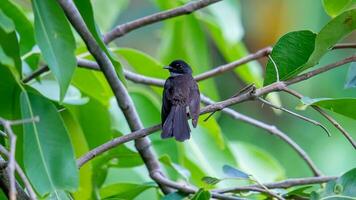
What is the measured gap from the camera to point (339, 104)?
91.9 inches

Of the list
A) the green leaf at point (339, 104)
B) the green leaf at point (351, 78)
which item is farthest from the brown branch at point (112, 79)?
the green leaf at point (351, 78)

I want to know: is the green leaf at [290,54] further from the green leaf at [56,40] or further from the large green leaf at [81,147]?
the large green leaf at [81,147]

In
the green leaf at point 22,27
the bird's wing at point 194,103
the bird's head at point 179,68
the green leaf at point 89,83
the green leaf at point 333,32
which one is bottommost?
the bird's wing at point 194,103

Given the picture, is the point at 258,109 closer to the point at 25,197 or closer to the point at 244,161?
the point at 244,161

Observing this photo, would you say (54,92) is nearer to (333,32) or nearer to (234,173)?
(234,173)

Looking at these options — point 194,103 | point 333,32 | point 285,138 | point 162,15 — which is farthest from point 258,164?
point 333,32

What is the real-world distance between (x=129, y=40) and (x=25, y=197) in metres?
7.42

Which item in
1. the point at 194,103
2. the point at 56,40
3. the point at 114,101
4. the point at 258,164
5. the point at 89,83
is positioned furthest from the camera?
the point at 258,164

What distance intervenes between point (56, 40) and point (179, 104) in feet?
3.18

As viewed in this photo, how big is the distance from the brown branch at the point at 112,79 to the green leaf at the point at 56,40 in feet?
0.12

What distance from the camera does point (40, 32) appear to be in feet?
7.14

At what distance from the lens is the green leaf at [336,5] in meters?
2.45

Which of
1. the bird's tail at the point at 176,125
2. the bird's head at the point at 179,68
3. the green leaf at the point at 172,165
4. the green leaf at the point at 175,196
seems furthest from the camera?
the bird's head at the point at 179,68

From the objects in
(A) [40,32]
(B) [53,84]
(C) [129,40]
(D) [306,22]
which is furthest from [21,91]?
(C) [129,40]
